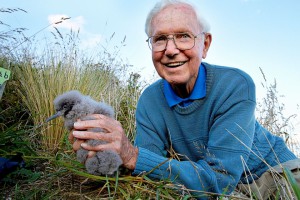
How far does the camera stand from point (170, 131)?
301 cm

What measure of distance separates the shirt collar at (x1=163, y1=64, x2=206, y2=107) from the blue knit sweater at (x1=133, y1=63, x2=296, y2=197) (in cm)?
4

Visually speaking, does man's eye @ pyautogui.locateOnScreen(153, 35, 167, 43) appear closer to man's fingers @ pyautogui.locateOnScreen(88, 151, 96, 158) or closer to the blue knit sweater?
the blue knit sweater

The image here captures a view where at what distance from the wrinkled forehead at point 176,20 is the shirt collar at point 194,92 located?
356mm

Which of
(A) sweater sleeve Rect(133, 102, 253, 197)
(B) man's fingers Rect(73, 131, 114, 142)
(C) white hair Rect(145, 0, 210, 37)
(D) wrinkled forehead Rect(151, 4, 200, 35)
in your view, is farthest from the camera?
(C) white hair Rect(145, 0, 210, 37)

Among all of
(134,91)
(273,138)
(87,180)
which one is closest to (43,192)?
(87,180)

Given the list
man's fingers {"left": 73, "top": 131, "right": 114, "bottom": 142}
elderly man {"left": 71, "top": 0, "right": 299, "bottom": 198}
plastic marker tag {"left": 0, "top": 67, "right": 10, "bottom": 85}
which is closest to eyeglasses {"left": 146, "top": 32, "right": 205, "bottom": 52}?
elderly man {"left": 71, "top": 0, "right": 299, "bottom": 198}

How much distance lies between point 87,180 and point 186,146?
84cm

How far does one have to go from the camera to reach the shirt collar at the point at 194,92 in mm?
2863

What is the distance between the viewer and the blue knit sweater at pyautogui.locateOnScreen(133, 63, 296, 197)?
97.8 inches

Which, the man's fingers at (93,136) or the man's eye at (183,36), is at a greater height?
the man's eye at (183,36)

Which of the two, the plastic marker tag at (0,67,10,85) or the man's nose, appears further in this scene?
the plastic marker tag at (0,67,10,85)

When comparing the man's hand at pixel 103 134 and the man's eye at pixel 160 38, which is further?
the man's eye at pixel 160 38

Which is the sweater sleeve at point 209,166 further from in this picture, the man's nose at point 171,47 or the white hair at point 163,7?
the white hair at point 163,7

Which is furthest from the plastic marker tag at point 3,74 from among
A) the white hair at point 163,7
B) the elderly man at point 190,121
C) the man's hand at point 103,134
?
the man's hand at point 103,134
